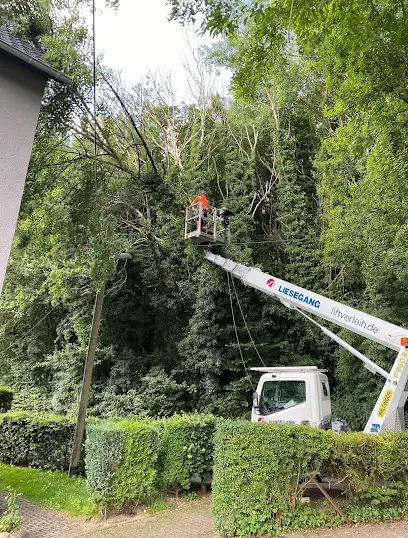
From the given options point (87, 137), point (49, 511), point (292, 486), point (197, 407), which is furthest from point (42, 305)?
point (292, 486)

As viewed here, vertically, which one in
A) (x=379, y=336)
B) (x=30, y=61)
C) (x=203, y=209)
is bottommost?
(x=379, y=336)

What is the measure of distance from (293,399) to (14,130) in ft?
24.2

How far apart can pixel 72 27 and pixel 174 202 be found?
5493 millimetres

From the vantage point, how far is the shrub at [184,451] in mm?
7676

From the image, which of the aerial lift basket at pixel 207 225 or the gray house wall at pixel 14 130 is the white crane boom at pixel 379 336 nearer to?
the aerial lift basket at pixel 207 225

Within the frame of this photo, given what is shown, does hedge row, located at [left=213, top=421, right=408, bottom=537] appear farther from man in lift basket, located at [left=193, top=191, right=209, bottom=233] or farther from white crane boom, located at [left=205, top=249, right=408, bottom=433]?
man in lift basket, located at [left=193, top=191, right=209, bottom=233]

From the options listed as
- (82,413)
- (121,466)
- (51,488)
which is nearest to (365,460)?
(121,466)

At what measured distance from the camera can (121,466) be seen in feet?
22.4

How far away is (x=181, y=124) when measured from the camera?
61.6ft

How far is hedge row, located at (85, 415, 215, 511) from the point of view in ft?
22.3

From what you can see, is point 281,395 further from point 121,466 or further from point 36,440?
point 36,440

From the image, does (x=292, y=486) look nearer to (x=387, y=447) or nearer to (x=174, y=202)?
(x=387, y=447)

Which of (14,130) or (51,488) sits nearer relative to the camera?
(14,130)

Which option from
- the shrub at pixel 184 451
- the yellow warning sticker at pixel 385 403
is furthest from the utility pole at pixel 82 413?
the yellow warning sticker at pixel 385 403
